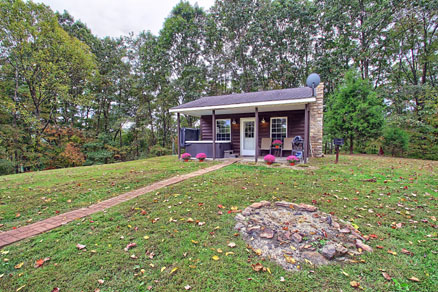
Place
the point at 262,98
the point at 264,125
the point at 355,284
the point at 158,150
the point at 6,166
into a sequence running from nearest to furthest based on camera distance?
the point at 355,284 < the point at 262,98 < the point at 264,125 < the point at 6,166 < the point at 158,150

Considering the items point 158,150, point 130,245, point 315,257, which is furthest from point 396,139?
point 158,150

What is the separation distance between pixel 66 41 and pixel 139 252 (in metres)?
16.9

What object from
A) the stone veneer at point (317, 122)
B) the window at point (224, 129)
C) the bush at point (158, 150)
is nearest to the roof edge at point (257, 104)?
the window at point (224, 129)

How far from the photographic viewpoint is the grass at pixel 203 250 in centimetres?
176

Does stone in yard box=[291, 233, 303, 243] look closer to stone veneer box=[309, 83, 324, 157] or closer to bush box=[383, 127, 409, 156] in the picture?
stone veneer box=[309, 83, 324, 157]

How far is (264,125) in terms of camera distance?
33.3 ft

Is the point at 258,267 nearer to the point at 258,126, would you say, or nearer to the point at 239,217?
the point at 239,217

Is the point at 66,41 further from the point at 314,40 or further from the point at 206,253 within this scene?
the point at 314,40

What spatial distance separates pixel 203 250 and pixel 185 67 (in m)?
16.7

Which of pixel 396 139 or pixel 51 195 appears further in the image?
pixel 396 139

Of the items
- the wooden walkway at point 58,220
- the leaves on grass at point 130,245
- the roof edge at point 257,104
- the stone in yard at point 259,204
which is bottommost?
the leaves on grass at point 130,245

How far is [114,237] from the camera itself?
2.51 meters

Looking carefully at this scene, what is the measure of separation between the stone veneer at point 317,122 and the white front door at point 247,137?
310cm

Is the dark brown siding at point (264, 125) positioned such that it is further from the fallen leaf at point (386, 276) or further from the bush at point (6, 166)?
the bush at point (6, 166)
